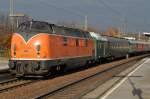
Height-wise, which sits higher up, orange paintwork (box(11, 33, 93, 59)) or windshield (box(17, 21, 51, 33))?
windshield (box(17, 21, 51, 33))

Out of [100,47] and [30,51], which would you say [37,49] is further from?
Answer: [100,47]

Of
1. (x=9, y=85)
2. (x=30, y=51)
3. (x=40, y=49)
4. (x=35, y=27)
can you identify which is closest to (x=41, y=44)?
(x=40, y=49)

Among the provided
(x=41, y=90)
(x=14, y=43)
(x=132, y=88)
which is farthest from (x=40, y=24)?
(x=132, y=88)

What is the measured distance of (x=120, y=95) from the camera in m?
14.2

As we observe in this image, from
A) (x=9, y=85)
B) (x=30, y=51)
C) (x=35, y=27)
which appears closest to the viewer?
(x=9, y=85)

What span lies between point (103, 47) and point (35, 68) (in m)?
19.2

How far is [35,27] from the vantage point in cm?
2183

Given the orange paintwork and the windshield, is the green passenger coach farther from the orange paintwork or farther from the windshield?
the windshield

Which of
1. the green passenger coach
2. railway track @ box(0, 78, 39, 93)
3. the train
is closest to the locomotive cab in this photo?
the train

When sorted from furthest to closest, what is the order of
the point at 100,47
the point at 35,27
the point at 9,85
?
1. the point at 100,47
2. the point at 35,27
3. the point at 9,85

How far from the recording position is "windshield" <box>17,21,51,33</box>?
70.3 feet

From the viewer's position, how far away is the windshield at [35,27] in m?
21.4

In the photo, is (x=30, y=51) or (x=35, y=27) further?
(x=35, y=27)

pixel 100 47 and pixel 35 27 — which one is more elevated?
pixel 35 27
